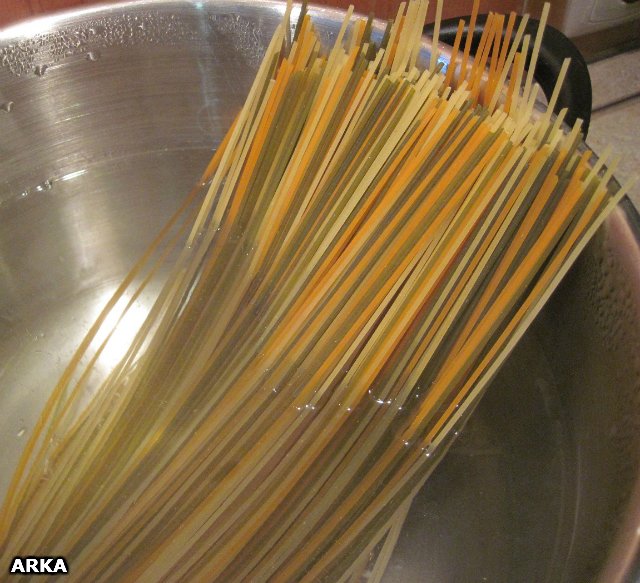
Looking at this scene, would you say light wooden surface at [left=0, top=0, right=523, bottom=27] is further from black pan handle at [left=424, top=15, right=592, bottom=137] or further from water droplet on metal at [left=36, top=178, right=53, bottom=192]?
black pan handle at [left=424, top=15, right=592, bottom=137]

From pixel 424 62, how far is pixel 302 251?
0.23m

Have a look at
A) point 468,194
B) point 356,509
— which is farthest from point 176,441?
point 468,194

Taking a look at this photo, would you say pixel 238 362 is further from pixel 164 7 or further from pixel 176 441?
pixel 164 7

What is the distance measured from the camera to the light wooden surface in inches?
31.5

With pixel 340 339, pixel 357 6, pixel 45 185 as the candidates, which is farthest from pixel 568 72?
pixel 45 185

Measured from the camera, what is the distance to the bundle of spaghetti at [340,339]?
509 mm

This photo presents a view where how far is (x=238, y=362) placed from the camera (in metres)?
0.57

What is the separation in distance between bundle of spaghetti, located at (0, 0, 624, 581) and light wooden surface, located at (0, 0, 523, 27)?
1.18 ft

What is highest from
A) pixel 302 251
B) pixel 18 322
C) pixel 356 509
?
pixel 18 322

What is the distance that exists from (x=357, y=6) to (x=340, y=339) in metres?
0.60

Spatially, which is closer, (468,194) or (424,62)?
(468,194)

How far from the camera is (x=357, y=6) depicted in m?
0.93

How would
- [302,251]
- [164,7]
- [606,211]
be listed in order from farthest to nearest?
1. [164,7]
2. [302,251]
3. [606,211]

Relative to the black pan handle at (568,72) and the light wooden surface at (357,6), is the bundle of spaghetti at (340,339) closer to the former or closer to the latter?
the black pan handle at (568,72)
